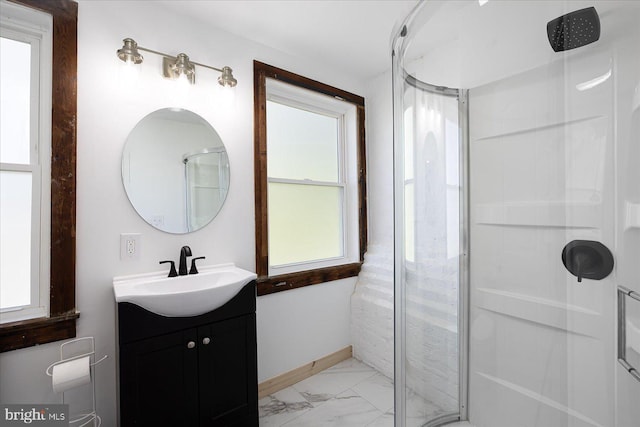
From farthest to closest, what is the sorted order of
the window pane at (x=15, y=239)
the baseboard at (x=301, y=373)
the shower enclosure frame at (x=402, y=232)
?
1. the baseboard at (x=301, y=373)
2. the window pane at (x=15, y=239)
3. the shower enclosure frame at (x=402, y=232)

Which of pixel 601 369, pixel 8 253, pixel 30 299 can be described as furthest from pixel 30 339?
pixel 601 369

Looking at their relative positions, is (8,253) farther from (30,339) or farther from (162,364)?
(162,364)

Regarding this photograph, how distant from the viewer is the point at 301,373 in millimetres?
2211

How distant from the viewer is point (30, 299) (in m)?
1.43

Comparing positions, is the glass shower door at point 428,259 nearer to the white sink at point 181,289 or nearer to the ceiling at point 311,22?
the ceiling at point 311,22

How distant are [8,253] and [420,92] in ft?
6.50

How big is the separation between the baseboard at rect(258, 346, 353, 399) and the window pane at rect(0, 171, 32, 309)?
139 centimetres

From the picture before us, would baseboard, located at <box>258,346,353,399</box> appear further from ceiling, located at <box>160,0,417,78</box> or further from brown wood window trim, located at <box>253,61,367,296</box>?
ceiling, located at <box>160,0,417,78</box>

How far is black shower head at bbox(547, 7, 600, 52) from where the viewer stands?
0.86 m

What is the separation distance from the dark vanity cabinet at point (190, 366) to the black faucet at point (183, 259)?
34cm

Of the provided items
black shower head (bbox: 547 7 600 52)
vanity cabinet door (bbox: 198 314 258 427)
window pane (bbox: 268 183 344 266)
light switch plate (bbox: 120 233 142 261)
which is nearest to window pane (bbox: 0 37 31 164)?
light switch plate (bbox: 120 233 142 261)

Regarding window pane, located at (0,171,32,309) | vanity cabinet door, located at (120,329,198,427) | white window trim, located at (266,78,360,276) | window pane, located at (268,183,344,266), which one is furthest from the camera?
white window trim, located at (266,78,360,276)

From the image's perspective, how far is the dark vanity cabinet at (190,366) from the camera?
1.28 m

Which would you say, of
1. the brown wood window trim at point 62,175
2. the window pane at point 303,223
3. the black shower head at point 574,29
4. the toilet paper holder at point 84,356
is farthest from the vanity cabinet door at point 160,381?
the black shower head at point 574,29
